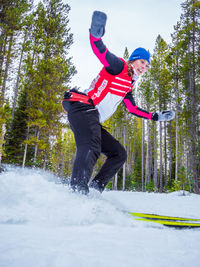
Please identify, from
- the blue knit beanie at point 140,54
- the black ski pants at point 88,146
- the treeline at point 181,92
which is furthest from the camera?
the treeline at point 181,92

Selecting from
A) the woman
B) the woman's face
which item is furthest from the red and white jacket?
the woman's face

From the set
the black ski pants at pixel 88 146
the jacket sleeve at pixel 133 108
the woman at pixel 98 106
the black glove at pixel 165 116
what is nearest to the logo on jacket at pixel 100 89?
the woman at pixel 98 106

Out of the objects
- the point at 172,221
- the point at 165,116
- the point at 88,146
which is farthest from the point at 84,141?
the point at 165,116

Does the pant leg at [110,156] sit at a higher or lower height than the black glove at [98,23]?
lower

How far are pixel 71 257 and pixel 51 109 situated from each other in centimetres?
1130

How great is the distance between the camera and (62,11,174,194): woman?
59.9 inches

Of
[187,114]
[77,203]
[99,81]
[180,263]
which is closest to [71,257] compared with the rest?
[180,263]

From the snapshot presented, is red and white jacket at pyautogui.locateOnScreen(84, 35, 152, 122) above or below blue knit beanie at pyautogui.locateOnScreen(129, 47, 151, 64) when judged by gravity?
below

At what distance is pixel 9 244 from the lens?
55 cm

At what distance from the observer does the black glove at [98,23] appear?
1.43 m

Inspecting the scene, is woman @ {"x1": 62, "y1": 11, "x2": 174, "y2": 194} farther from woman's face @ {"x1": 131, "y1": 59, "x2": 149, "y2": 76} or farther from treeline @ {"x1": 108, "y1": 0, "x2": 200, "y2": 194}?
treeline @ {"x1": 108, "y1": 0, "x2": 200, "y2": 194}

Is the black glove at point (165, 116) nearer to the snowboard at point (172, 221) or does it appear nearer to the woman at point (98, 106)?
the woman at point (98, 106)

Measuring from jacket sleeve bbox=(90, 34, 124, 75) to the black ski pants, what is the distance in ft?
1.22

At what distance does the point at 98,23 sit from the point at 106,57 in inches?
10.5
